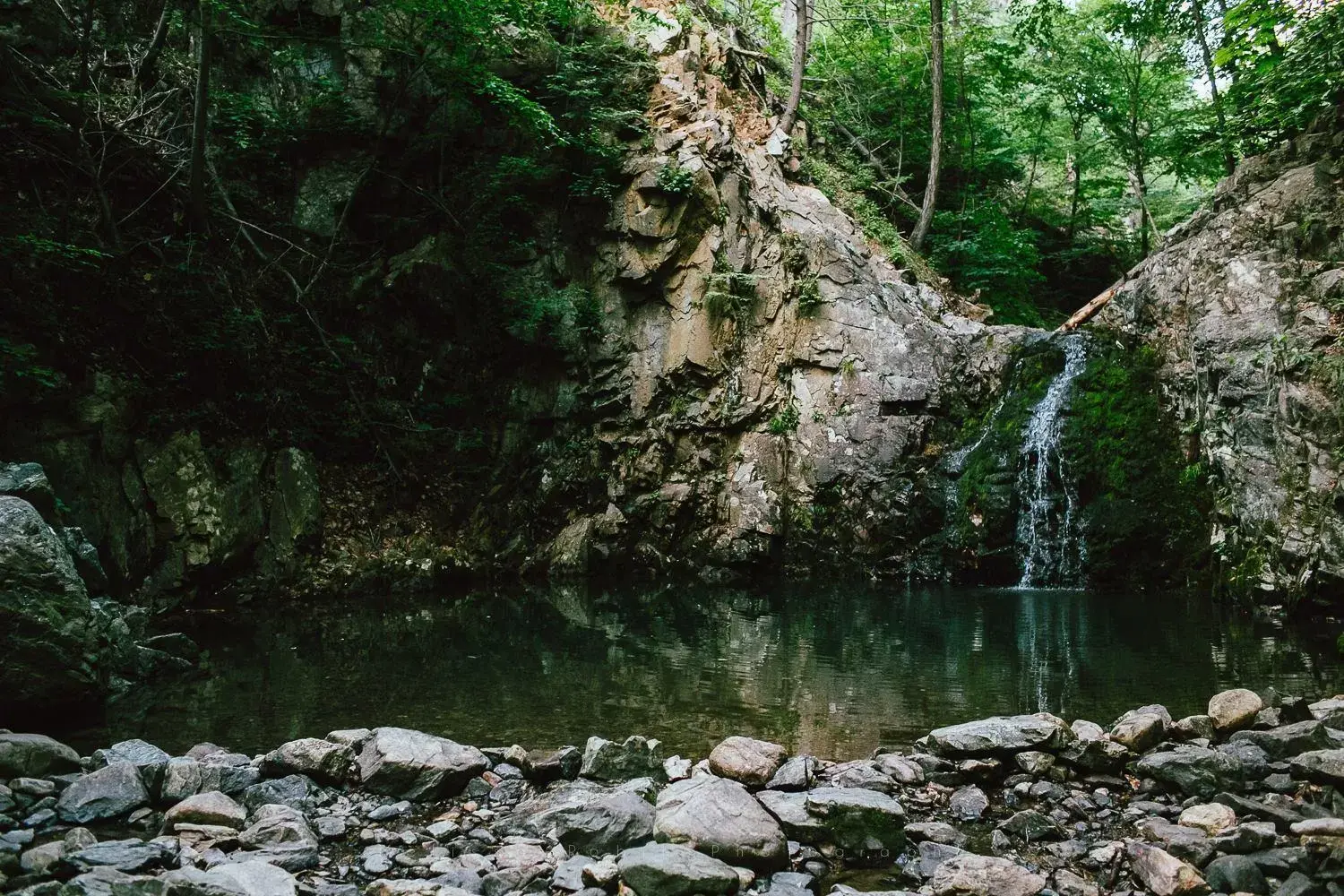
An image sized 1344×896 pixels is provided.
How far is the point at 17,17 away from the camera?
10.5m

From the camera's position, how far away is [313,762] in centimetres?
448

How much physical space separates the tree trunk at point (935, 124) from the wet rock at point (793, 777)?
1539 centimetres

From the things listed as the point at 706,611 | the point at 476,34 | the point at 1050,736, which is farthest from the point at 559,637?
the point at 476,34

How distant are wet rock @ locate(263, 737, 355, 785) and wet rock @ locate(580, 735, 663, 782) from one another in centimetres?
131

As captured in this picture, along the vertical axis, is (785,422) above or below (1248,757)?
above

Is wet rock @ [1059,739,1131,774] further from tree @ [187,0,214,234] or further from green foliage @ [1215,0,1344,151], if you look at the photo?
tree @ [187,0,214,234]

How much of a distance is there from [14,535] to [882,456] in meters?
11.8

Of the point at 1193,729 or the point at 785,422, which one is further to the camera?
the point at 785,422

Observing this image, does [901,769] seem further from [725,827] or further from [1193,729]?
[1193,729]

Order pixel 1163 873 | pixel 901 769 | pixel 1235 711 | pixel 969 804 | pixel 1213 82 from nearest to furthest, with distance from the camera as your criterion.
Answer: pixel 1163 873
pixel 969 804
pixel 901 769
pixel 1235 711
pixel 1213 82

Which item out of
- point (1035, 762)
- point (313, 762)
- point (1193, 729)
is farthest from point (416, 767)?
point (1193, 729)

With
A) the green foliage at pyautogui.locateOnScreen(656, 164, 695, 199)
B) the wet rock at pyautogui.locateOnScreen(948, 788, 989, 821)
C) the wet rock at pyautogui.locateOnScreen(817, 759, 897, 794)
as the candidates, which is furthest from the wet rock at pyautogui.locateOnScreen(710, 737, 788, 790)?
the green foliage at pyautogui.locateOnScreen(656, 164, 695, 199)

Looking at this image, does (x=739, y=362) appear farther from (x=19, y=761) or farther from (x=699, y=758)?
(x=19, y=761)

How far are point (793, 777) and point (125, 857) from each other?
3079 mm
